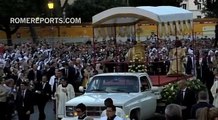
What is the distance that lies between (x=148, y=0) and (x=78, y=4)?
8.34 m

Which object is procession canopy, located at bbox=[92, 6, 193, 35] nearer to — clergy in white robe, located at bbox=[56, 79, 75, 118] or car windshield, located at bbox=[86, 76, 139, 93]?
car windshield, located at bbox=[86, 76, 139, 93]

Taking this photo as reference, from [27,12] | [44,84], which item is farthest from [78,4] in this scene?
[44,84]

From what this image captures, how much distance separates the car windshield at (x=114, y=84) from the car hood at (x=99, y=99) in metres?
0.32

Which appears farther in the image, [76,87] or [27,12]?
[27,12]

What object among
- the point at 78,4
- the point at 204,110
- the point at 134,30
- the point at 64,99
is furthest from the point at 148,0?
the point at 204,110

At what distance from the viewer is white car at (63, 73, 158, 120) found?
48.2 feet

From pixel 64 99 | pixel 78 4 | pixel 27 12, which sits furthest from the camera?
pixel 78 4

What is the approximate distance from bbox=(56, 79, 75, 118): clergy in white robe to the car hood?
0.85 m

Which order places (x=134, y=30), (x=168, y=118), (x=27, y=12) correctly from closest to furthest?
(x=168, y=118), (x=134, y=30), (x=27, y=12)

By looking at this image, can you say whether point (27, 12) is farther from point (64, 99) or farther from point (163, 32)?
point (64, 99)

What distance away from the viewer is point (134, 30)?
25.0 metres

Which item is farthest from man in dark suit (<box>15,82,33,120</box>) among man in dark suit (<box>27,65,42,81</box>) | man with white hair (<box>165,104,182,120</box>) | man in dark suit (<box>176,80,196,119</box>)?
man with white hair (<box>165,104,182,120</box>)

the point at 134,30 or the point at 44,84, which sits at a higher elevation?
the point at 134,30

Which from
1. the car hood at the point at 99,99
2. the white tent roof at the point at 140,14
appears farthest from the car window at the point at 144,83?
the white tent roof at the point at 140,14
